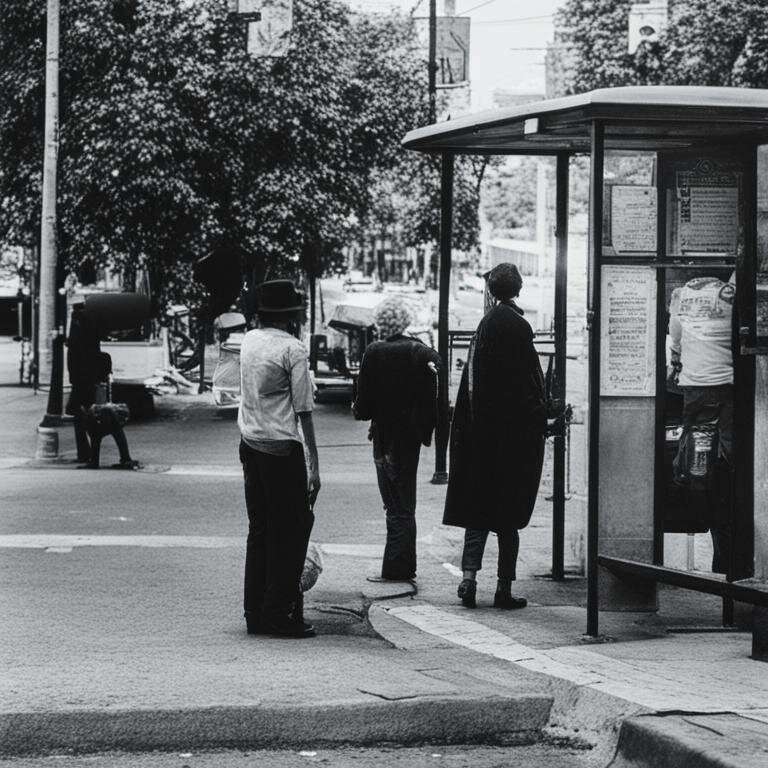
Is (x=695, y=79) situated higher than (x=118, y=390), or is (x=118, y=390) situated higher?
A: (x=695, y=79)

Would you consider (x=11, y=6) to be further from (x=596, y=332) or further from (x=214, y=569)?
(x=596, y=332)

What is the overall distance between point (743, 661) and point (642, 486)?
4.62ft

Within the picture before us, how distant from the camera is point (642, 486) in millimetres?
7715

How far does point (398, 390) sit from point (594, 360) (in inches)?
81.2

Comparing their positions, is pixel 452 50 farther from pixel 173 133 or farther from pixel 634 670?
pixel 634 670

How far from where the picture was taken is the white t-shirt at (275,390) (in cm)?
712

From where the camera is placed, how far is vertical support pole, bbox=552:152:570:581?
8.54 m

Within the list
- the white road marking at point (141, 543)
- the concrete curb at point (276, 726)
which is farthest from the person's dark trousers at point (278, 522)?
the white road marking at point (141, 543)

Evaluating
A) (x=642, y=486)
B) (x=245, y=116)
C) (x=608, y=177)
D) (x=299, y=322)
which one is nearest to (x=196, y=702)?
(x=299, y=322)

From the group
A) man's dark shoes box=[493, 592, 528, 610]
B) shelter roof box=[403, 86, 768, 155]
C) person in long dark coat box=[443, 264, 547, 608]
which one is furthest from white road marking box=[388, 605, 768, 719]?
shelter roof box=[403, 86, 768, 155]

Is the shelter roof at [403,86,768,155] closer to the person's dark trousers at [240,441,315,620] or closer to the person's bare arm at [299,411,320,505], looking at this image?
the person's bare arm at [299,411,320,505]

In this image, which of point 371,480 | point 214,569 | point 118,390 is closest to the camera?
point 214,569

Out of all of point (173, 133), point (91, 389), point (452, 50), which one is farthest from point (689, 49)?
point (91, 389)

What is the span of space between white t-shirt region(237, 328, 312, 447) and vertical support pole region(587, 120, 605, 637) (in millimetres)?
1398
